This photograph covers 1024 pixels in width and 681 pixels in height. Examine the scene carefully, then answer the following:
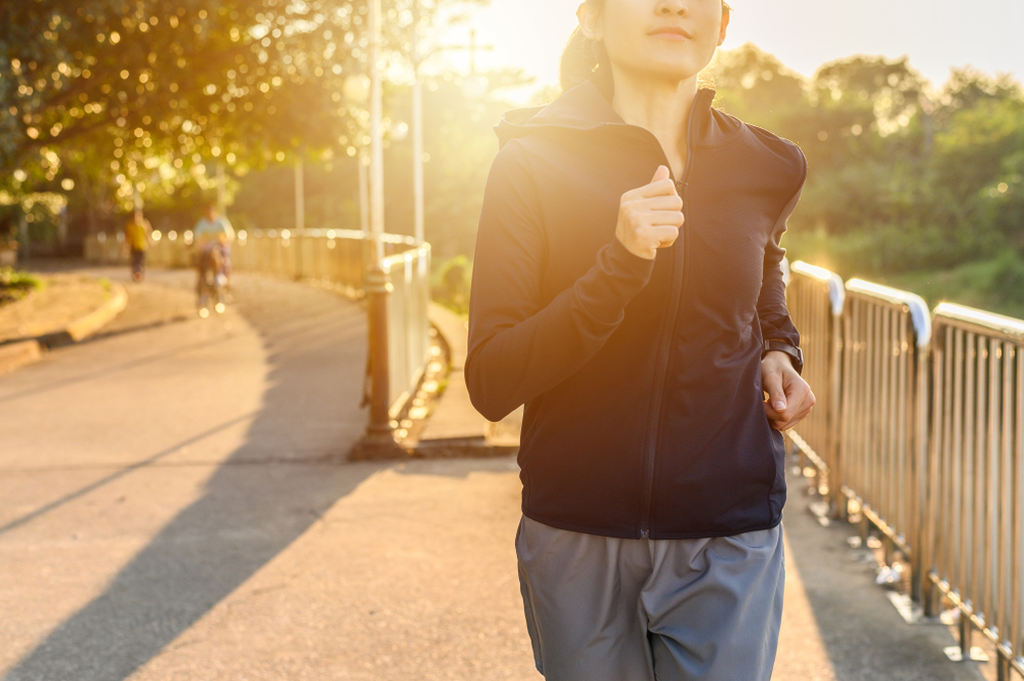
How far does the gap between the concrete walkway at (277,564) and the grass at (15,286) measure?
1269cm

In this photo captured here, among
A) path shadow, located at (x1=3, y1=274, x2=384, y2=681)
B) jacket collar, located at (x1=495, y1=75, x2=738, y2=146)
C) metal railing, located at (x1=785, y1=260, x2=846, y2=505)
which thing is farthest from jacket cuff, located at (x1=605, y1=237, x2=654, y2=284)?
metal railing, located at (x1=785, y1=260, x2=846, y2=505)

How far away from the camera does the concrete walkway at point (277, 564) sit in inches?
176

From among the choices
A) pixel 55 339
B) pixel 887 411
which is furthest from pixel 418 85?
pixel 887 411

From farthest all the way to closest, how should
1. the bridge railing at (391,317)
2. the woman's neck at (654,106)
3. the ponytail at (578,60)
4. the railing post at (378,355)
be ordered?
the bridge railing at (391,317), the railing post at (378,355), the ponytail at (578,60), the woman's neck at (654,106)

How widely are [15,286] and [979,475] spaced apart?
23584mm

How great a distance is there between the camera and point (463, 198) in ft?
218

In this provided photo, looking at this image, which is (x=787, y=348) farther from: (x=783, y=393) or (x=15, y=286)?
(x=15, y=286)

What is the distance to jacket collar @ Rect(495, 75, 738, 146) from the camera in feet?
6.82

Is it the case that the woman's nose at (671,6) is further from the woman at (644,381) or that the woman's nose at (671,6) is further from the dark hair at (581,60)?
the dark hair at (581,60)

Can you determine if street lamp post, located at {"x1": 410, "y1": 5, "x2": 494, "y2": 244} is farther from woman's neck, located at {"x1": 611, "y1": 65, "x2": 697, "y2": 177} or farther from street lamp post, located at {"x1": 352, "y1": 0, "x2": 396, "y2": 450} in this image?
woman's neck, located at {"x1": 611, "y1": 65, "x2": 697, "y2": 177}

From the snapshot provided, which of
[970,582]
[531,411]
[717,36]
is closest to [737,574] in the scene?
[531,411]

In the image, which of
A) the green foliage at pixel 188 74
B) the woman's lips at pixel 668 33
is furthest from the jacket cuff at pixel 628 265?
the green foliage at pixel 188 74

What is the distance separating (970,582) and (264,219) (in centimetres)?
8018

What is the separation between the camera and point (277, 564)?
5.71 m
